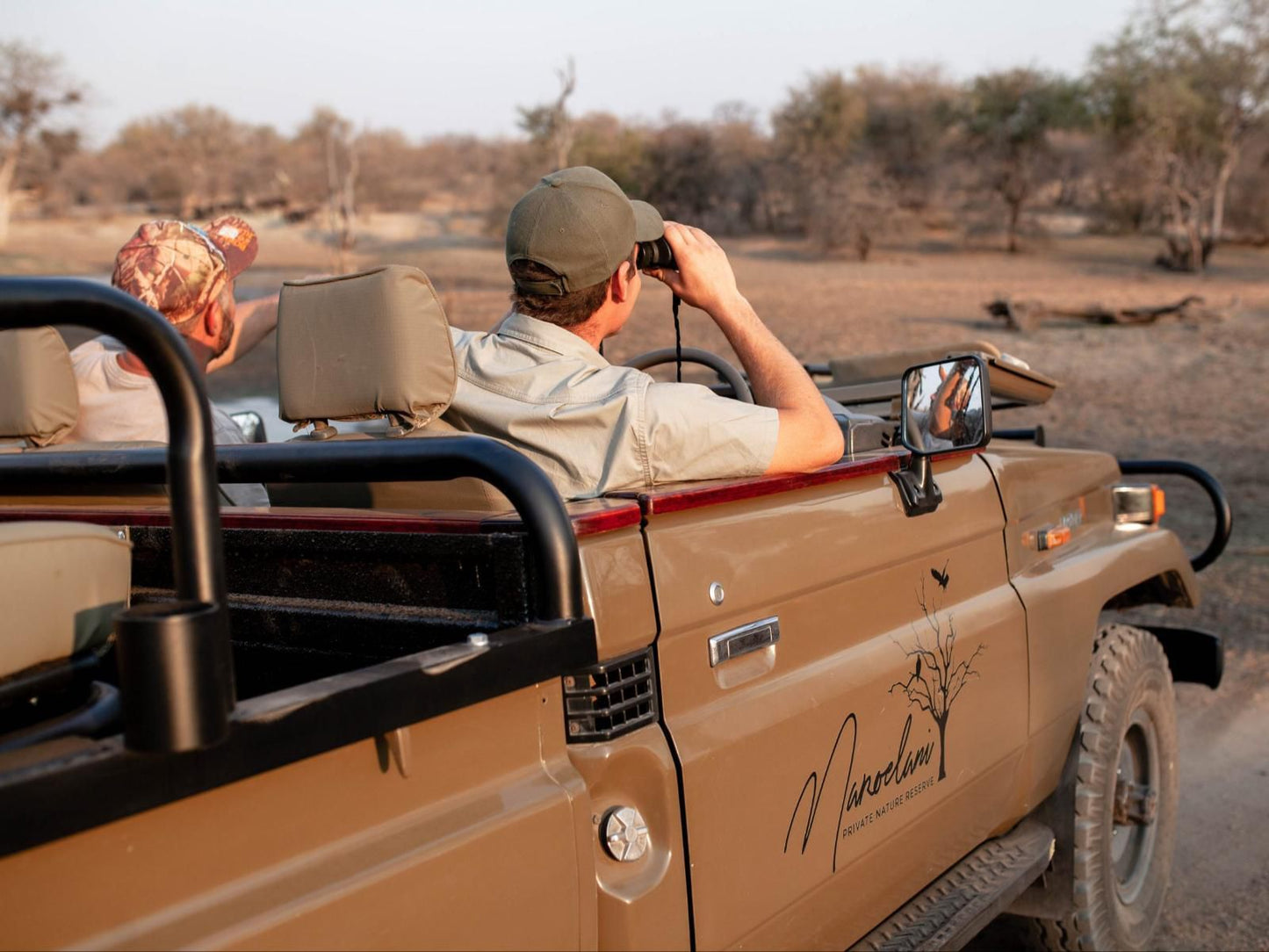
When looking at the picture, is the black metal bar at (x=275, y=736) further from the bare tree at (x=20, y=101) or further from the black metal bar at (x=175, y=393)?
the bare tree at (x=20, y=101)

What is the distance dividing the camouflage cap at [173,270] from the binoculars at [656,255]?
1.10 meters

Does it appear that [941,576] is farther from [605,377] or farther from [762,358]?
[605,377]

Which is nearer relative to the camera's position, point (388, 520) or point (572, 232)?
point (388, 520)

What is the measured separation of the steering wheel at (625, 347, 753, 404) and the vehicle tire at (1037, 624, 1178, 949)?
1.04 metres

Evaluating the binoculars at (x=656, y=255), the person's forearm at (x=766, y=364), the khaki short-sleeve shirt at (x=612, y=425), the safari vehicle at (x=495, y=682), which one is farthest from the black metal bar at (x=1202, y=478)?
the khaki short-sleeve shirt at (x=612, y=425)

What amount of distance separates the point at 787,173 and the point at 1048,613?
99.7 ft

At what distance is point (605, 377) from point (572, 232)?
324 mm

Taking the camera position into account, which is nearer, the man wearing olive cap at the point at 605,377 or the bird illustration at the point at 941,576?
the man wearing olive cap at the point at 605,377

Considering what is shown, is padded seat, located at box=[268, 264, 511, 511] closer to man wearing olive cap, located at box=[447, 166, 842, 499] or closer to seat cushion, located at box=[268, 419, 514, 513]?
seat cushion, located at box=[268, 419, 514, 513]

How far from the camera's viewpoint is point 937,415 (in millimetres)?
Answer: 2432

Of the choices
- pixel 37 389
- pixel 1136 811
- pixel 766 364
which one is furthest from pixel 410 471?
pixel 1136 811

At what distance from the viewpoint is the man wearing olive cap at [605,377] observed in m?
2.11

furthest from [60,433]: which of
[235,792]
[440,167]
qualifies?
[440,167]

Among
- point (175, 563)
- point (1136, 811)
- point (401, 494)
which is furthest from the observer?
point (1136, 811)
